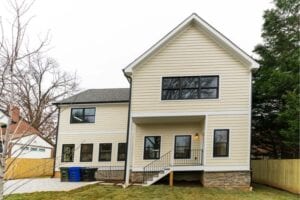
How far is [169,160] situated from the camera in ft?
63.7

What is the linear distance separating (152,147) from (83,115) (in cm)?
668

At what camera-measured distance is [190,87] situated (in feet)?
61.1

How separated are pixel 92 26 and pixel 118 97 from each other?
1520cm

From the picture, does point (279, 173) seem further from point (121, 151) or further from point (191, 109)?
point (121, 151)

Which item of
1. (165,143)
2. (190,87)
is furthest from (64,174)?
(190,87)

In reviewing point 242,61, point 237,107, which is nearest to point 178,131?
point 237,107

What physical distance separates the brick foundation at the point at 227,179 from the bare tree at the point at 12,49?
1297cm

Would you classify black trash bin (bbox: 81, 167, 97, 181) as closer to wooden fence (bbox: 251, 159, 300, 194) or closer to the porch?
the porch

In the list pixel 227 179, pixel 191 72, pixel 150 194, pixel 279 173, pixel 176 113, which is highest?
pixel 191 72

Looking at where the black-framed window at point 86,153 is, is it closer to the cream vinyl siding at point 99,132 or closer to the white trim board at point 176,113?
the cream vinyl siding at point 99,132

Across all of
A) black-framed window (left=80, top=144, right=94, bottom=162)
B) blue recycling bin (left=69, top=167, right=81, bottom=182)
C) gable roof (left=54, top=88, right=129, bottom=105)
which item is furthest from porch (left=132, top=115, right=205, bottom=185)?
black-framed window (left=80, top=144, right=94, bottom=162)

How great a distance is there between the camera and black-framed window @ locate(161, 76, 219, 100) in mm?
18422

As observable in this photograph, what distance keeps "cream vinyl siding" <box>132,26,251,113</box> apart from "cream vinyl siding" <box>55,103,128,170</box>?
523 centimetres

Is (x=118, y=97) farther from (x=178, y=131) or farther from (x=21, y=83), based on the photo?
(x=21, y=83)
